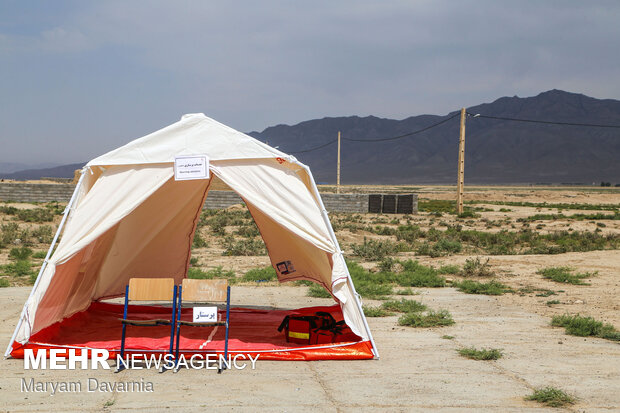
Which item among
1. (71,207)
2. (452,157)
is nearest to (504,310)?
(71,207)

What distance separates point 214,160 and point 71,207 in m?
1.79

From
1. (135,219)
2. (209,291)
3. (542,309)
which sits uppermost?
(135,219)

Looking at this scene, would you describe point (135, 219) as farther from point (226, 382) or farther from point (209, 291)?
point (226, 382)

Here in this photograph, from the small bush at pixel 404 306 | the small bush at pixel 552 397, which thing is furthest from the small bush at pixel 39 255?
the small bush at pixel 552 397

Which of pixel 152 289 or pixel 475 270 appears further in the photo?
pixel 475 270

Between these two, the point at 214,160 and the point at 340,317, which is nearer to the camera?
the point at 214,160

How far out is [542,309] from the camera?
10.5m

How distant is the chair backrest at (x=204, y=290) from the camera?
688 cm

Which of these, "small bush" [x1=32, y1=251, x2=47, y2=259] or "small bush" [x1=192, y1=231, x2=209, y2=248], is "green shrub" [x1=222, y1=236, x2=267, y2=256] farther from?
"small bush" [x1=32, y1=251, x2=47, y2=259]

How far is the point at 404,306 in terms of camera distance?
1024 centimetres

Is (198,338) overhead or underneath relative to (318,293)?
overhead

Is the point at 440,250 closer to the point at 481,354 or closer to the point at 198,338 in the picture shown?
the point at 481,354

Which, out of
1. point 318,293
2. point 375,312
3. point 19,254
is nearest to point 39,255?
point 19,254

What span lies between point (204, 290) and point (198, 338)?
1.18 m
